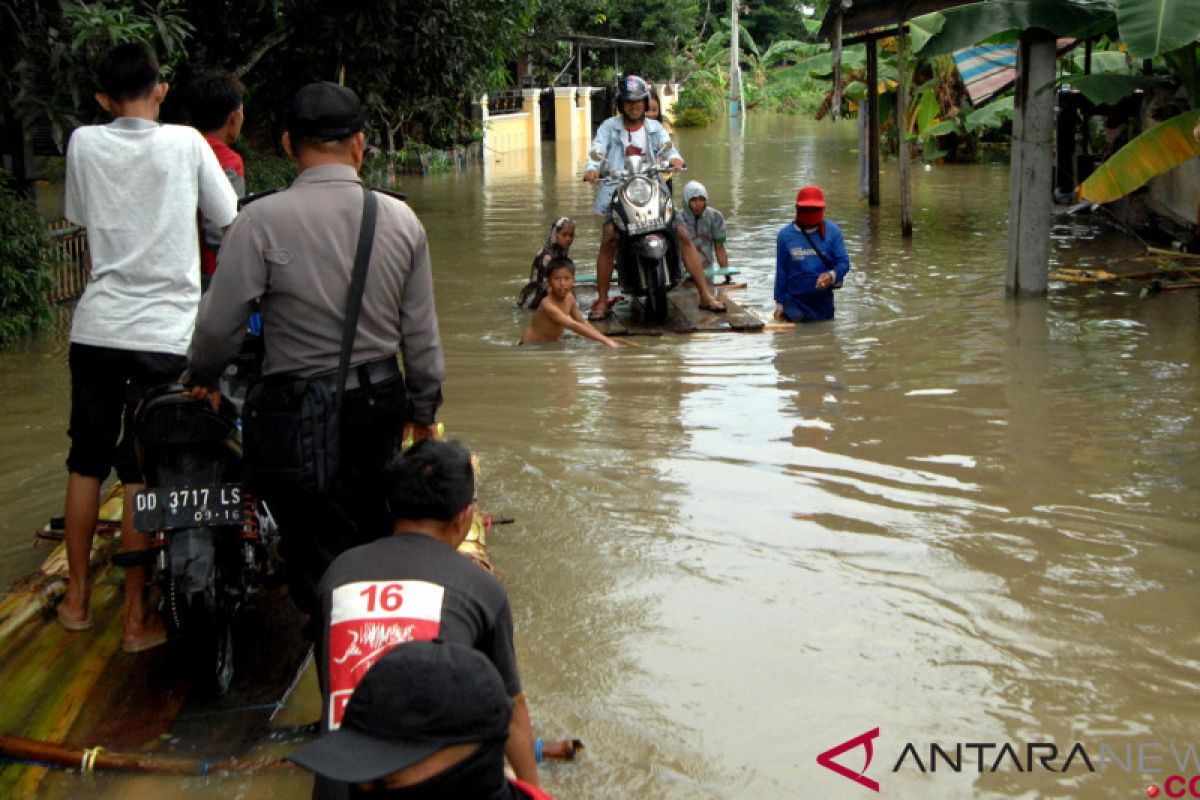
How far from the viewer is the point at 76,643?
14.2ft

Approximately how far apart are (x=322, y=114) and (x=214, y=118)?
1.14 metres

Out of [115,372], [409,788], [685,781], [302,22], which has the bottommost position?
[685,781]

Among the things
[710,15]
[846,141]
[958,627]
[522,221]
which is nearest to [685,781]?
[958,627]

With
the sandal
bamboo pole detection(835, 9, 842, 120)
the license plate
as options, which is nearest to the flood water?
the license plate

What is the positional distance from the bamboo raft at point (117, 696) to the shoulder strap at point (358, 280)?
34.9 inches

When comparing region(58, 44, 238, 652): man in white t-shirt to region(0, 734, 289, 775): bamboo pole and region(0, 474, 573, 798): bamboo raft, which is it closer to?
region(0, 474, 573, 798): bamboo raft

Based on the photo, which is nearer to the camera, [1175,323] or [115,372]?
[115,372]

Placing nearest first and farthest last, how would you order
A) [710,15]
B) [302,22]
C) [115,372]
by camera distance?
1. [115,372]
2. [302,22]
3. [710,15]

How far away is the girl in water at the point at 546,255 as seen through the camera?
10141 mm

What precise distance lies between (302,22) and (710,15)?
54279 mm

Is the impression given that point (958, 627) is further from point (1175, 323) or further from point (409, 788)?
point (1175, 323)

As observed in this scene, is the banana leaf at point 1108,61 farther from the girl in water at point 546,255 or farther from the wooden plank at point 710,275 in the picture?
the girl in water at point 546,255

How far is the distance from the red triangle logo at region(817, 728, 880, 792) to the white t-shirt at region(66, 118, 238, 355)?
2364 millimetres

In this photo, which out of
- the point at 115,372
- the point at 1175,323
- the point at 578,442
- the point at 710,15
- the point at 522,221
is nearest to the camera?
the point at 115,372
